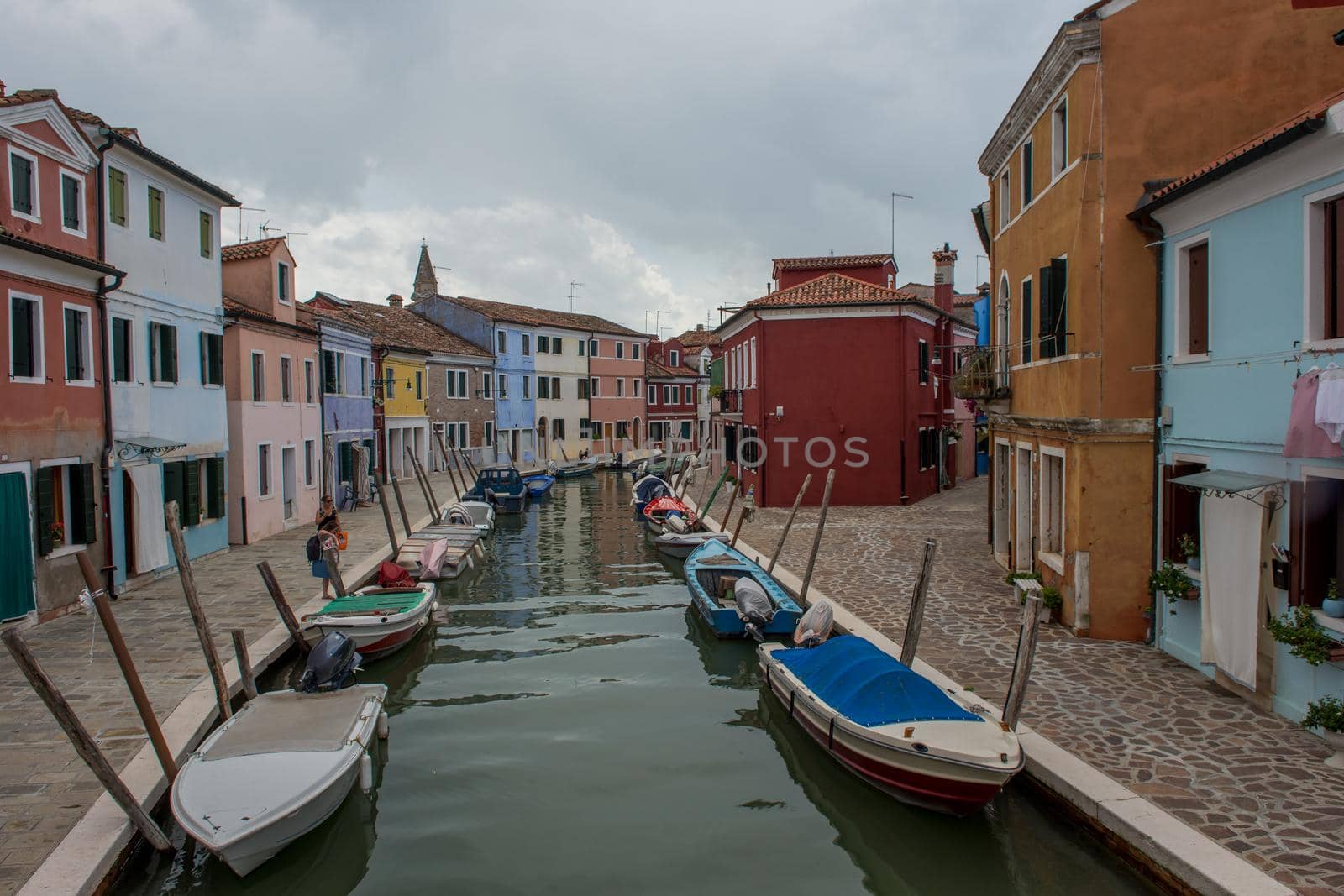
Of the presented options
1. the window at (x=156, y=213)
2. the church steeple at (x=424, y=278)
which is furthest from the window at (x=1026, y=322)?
the church steeple at (x=424, y=278)

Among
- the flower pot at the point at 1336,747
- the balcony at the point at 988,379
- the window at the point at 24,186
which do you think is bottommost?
the flower pot at the point at 1336,747

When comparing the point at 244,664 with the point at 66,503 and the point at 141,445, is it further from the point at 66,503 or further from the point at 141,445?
the point at 141,445

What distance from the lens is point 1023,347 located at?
1585 cm

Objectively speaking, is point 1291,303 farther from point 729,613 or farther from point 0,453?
point 0,453

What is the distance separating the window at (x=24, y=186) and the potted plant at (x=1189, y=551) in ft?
54.4

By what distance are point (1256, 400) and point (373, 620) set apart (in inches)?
458

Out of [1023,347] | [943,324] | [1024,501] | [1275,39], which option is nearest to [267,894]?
[1024,501]

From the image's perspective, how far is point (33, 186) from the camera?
1401cm

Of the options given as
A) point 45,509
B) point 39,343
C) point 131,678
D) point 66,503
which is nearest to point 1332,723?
point 131,678

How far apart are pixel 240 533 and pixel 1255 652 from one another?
806 inches

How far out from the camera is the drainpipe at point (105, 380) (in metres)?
15.7

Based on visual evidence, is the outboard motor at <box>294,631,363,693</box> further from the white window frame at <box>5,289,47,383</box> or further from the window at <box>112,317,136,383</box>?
the window at <box>112,317,136,383</box>

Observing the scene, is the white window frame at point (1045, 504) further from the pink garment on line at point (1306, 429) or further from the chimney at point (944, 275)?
the chimney at point (944, 275)

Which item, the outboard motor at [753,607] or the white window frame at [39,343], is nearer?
the white window frame at [39,343]
